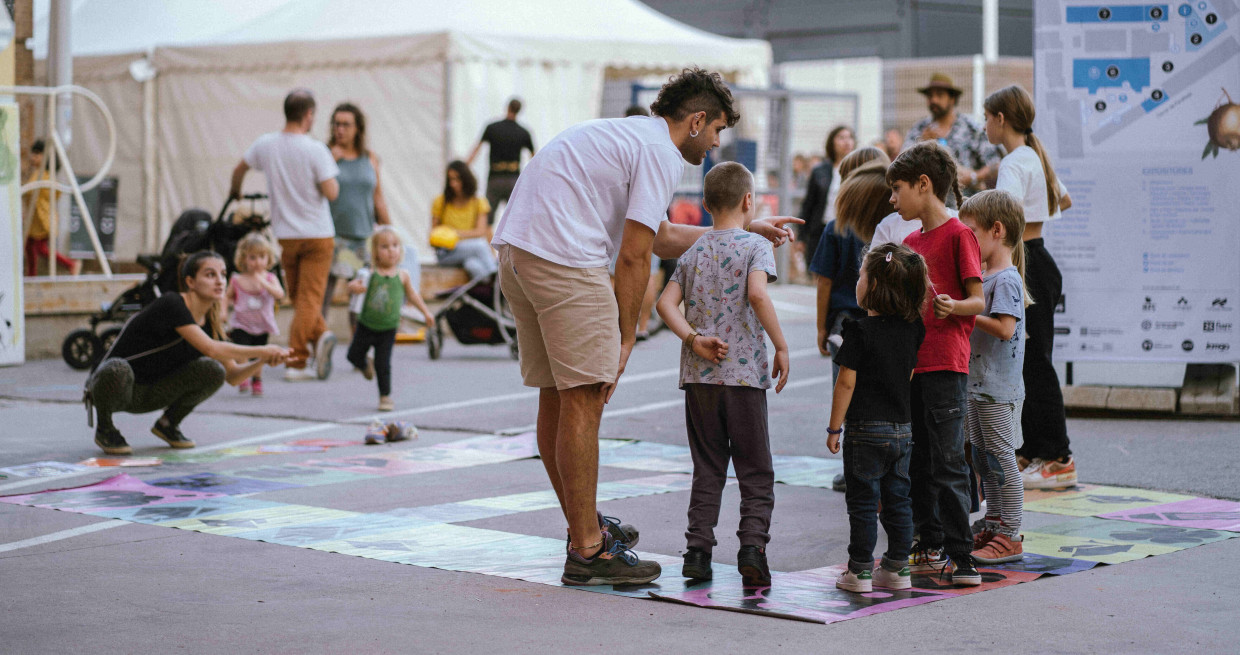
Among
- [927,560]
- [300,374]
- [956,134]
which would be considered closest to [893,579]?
[927,560]

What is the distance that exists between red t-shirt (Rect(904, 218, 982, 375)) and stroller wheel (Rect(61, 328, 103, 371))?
8.07 metres

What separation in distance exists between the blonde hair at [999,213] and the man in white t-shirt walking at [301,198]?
6.17 meters

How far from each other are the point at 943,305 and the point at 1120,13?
4420mm

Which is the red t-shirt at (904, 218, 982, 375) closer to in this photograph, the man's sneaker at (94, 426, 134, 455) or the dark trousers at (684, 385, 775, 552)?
the dark trousers at (684, 385, 775, 552)

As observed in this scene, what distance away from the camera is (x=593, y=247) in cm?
468

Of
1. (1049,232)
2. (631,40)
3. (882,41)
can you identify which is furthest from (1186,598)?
(882,41)

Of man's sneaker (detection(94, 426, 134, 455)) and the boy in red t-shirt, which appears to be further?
man's sneaker (detection(94, 426, 134, 455))

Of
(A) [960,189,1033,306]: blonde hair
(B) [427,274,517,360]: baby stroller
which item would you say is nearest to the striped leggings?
(A) [960,189,1033,306]: blonde hair

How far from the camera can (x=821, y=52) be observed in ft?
122

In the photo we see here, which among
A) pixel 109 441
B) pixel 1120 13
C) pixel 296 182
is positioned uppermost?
pixel 1120 13

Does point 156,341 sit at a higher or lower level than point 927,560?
higher

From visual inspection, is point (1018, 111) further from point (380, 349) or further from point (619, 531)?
point (380, 349)

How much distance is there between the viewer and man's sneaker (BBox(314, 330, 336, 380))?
1090 cm

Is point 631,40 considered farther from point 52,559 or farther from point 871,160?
point 52,559
